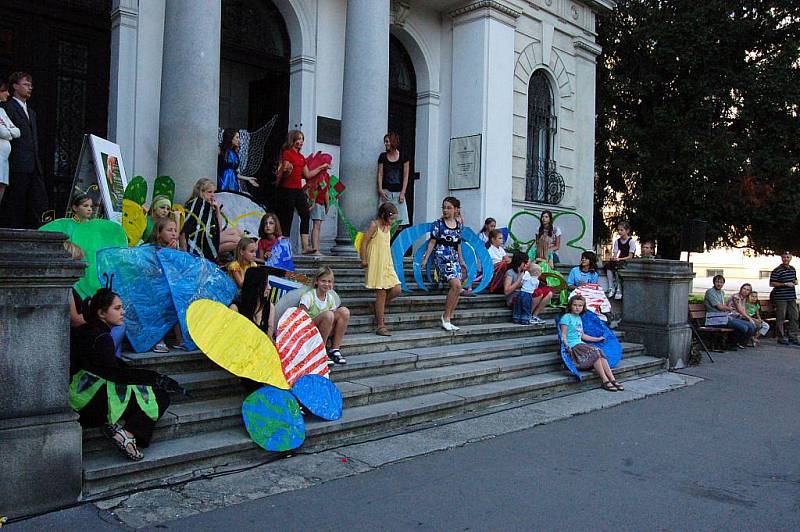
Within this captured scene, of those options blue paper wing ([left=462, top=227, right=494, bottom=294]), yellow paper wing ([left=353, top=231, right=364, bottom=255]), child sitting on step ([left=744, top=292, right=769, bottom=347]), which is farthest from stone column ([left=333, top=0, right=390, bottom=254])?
child sitting on step ([left=744, top=292, right=769, bottom=347])

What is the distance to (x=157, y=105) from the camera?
9859mm

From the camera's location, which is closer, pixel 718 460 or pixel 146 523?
pixel 146 523

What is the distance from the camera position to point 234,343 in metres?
5.44

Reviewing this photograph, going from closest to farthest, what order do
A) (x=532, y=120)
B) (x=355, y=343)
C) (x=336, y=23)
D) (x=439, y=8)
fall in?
(x=355, y=343)
(x=336, y=23)
(x=439, y=8)
(x=532, y=120)

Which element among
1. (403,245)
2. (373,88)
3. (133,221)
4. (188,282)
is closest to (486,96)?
(373,88)

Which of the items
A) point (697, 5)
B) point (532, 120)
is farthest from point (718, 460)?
point (697, 5)

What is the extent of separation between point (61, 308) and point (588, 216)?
13805mm

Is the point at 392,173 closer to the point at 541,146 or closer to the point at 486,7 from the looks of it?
the point at 486,7

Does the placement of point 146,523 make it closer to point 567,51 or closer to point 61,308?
point 61,308

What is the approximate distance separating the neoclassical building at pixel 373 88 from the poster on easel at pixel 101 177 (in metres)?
0.85

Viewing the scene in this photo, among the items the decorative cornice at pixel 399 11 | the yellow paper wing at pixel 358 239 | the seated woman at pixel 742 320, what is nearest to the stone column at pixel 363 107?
the yellow paper wing at pixel 358 239

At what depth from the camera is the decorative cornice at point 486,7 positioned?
44.1ft

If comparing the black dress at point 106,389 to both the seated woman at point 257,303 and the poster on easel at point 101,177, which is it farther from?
the poster on easel at point 101,177

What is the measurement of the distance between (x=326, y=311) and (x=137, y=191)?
2590mm
